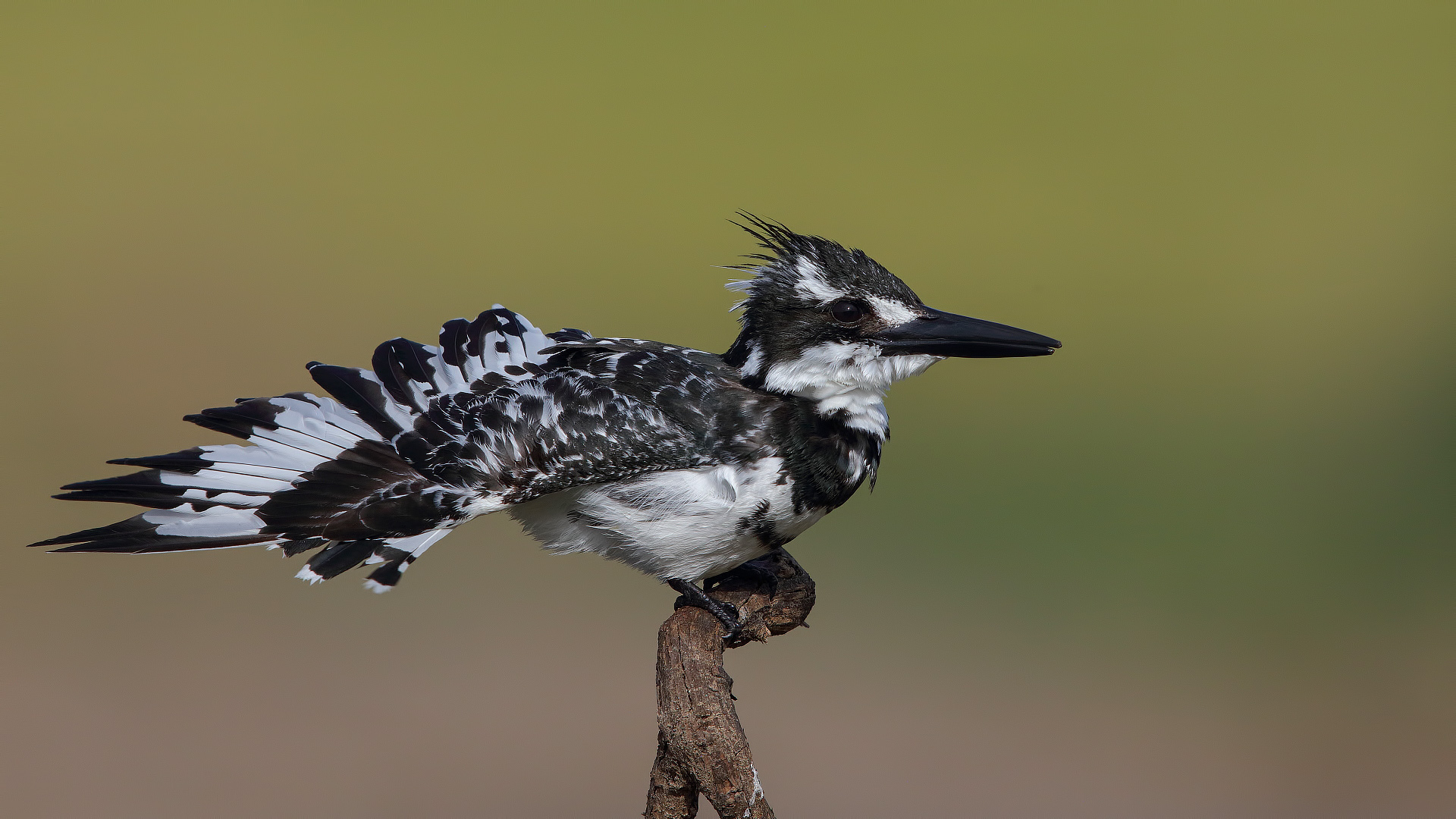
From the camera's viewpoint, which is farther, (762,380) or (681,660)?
(762,380)

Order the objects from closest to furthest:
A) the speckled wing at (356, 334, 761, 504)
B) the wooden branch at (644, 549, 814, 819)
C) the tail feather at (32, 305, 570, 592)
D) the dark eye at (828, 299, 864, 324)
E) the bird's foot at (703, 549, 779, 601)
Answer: the wooden branch at (644, 549, 814, 819) < the tail feather at (32, 305, 570, 592) < the speckled wing at (356, 334, 761, 504) < the dark eye at (828, 299, 864, 324) < the bird's foot at (703, 549, 779, 601)

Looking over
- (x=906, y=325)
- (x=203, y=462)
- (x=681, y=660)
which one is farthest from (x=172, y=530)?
(x=906, y=325)

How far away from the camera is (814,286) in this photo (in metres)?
2.94

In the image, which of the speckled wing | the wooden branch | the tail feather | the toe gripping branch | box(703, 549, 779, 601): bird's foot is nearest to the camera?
the wooden branch

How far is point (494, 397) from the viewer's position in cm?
301

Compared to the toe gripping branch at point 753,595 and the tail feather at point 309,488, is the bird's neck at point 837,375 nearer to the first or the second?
the toe gripping branch at point 753,595

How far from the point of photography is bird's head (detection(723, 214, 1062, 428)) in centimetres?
287

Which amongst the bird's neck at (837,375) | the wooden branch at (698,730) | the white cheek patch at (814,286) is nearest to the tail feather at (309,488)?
the wooden branch at (698,730)

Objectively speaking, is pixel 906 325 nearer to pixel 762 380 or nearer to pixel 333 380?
pixel 762 380

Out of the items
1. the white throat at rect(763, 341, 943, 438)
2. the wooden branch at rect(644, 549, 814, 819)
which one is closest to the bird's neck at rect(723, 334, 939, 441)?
the white throat at rect(763, 341, 943, 438)

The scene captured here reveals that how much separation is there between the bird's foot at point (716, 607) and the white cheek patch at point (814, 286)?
2.80 ft

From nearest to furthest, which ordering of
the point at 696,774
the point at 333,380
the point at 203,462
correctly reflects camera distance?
1. the point at 696,774
2. the point at 203,462
3. the point at 333,380

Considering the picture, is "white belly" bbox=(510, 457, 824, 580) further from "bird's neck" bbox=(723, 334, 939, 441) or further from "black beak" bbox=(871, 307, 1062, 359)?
"black beak" bbox=(871, 307, 1062, 359)

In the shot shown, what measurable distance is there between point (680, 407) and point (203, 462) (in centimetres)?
121
